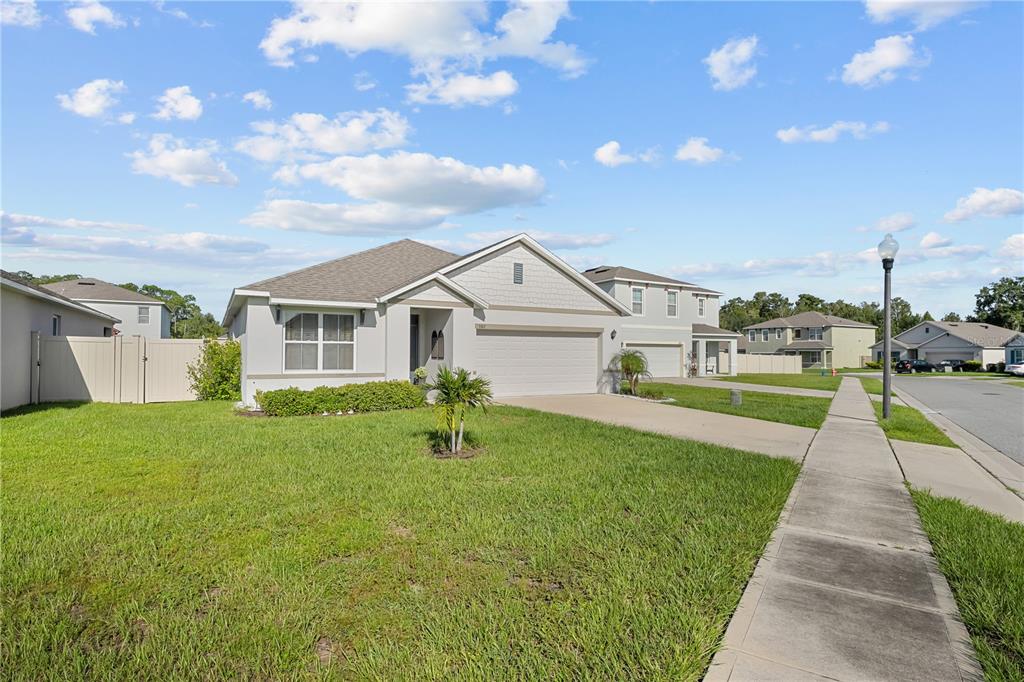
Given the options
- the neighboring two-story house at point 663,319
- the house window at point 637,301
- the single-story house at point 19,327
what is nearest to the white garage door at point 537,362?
the neighboring two-story house at point 663,319

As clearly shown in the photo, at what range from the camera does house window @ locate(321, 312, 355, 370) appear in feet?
45.8

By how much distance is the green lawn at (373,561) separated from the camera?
2.76m

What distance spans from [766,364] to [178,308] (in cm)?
6571

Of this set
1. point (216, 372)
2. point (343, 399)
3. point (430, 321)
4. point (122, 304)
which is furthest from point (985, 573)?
point (122, 304)

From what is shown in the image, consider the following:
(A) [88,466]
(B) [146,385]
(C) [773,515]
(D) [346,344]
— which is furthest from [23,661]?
(B) [146,385]

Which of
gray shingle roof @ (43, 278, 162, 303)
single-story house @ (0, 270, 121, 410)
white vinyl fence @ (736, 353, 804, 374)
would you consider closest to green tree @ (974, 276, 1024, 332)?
white vinyl fence @ (736, 353, 804, 374)

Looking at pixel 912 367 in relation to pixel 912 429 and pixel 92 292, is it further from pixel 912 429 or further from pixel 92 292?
pixel 92 292

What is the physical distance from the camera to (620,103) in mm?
13867

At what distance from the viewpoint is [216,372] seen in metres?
15.4

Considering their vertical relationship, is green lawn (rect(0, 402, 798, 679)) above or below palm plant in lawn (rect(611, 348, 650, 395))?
below

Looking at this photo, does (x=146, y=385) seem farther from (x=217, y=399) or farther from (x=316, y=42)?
(x=316, y=42)

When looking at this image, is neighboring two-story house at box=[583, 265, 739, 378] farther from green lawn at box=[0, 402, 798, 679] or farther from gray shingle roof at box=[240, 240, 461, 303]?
green lawn at box=[0, 402, 798, 679]

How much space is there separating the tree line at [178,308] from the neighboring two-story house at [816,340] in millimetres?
62044

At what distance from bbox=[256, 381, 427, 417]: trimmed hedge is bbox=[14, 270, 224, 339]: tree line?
46922 mm
